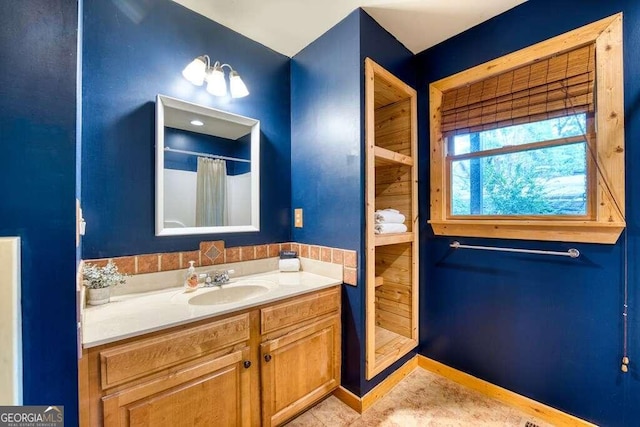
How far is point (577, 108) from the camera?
141 centimetres

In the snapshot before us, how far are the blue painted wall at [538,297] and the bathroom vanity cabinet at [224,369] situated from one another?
91cm

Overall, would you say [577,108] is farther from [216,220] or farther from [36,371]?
[36,371]

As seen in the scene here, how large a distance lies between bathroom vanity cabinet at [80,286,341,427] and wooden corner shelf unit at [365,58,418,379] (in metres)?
0.39

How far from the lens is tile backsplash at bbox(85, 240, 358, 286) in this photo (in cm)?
140

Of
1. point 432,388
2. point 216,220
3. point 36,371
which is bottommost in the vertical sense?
point 432,388

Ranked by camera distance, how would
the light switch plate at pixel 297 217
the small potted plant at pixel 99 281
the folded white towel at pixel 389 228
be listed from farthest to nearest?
the light switch plate at pixel 297 217, the folded white towel at pixel 389 228, the small potted plant at pixel 99 281

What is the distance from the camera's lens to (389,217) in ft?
6.17

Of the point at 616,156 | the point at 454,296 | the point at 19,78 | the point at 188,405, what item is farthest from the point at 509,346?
the point at 19,78

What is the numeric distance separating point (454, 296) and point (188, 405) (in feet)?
5.79

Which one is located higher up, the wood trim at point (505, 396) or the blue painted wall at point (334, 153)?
the blue painted wall at point (334, 153)

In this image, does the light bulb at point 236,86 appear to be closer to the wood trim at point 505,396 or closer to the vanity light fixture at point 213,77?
the vanity light fixture at point 213,77

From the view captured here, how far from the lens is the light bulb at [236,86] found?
169cm

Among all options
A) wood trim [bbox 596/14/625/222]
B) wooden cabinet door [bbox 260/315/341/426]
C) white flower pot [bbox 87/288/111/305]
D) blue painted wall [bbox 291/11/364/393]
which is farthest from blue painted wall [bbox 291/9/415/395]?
white flower pot [bbox 87/288/111/305]

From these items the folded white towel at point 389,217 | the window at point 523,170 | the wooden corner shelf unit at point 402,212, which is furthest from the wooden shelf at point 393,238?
the window at point 523,170
